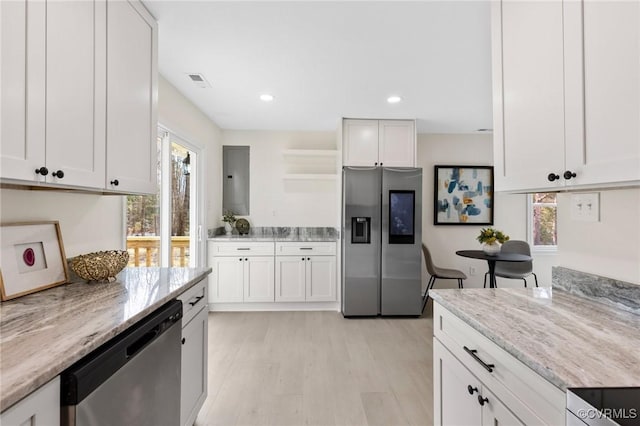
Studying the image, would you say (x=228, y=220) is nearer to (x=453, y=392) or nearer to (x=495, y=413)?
(x=453, y=392)

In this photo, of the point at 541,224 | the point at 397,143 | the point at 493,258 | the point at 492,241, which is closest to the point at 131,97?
the point at 397,143

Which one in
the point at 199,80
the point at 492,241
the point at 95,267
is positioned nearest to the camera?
the point at 95,267

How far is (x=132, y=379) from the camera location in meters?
1.14

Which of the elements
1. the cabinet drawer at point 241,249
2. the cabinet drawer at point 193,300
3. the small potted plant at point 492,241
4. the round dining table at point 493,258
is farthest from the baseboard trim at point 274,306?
the cabinet drawer at point 193,300

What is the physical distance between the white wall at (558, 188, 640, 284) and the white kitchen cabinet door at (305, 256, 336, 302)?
277 cm

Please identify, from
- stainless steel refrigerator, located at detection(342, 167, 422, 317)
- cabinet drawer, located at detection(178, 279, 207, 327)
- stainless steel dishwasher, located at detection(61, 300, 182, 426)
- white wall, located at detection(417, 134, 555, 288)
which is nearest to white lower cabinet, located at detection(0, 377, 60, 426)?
stainless steel dishwasher, located at detection(61, 300, 182, 426)

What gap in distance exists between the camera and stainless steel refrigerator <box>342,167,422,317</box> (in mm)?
3834

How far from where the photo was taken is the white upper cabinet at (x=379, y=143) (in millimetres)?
3979

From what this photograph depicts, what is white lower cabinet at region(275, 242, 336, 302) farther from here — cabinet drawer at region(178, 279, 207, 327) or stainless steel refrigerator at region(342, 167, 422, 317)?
cabinet drawer at region(178, 279, 207, 327)

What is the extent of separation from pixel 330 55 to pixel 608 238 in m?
1.98

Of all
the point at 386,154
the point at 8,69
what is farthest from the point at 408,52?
the point at 8,69

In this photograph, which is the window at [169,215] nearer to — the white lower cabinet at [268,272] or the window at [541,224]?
the white lower cabinet at [268,272]

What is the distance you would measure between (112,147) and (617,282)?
230 centimetres

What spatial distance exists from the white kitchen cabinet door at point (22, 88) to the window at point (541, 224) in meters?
5.40
